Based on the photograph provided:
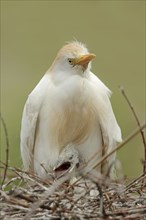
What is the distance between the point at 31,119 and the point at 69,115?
130mm

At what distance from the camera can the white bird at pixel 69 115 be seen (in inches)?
120

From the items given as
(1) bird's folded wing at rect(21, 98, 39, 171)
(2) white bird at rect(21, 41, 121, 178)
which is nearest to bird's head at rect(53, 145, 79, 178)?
(2) white bird at rect(21, 41, 121, 178)

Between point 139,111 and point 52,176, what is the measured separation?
2.94m

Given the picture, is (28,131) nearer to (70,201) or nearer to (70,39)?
(70,201)

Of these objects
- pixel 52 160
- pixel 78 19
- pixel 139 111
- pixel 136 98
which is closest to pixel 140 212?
pixel 52 160

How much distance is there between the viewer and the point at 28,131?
3131mm

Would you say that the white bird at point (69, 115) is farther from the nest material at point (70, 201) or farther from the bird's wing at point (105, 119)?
the nest material at point (70, 201)

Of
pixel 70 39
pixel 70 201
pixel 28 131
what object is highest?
pixel 70 39

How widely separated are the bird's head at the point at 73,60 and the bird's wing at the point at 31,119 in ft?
0.26

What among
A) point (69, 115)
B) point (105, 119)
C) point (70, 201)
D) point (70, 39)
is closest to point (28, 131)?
point (69, 115)

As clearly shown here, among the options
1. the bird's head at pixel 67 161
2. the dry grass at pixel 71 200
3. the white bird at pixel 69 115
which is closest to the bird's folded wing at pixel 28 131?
the white bird at pixel 69 115

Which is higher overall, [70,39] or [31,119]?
[70,39]

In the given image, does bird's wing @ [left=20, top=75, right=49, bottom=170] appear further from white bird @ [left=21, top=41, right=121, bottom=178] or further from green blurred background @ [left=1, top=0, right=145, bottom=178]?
green blurred background @ [left=1, top=0, right=145, bottom=178]

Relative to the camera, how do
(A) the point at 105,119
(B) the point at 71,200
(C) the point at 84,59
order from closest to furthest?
(B) the point at 71,200
(C) the point at 84,59
(A) the point at 105,119
